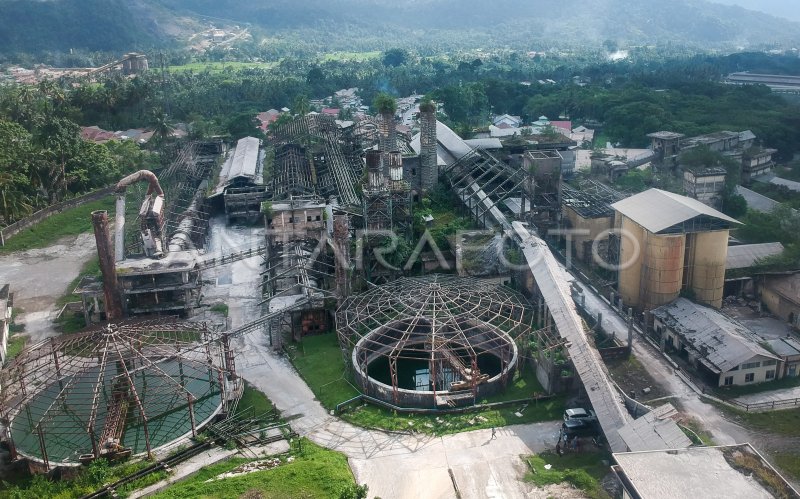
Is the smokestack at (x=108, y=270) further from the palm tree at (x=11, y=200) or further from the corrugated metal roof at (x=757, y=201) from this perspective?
the corrugated metal roof at (x=757, y=201)

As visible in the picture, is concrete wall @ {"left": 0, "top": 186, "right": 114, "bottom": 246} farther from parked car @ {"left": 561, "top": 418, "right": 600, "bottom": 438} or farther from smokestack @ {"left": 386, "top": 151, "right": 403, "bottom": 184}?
parked car @ {"left": 561, "top": 418, "right": 600, "bottom": 438}

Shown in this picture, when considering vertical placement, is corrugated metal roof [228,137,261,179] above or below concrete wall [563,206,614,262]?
above

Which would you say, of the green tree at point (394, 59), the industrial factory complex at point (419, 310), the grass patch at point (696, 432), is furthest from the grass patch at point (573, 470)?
the green tree at point (394, 59)

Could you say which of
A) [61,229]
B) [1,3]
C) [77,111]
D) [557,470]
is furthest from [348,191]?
[1,3]

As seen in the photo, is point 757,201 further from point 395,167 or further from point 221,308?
point 221,308

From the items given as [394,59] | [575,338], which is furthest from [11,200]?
[394,59]

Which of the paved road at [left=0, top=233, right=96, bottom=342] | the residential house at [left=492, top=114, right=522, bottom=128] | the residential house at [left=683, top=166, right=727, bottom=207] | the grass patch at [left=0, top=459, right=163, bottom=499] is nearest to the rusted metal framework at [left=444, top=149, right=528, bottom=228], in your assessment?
the residential house at [left=683, top=166, right=727, bottom=207]

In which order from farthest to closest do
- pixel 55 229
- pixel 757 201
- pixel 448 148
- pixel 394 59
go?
pixel 394 59, pixel 448 148, pixel 55 229, pixel 757 201
